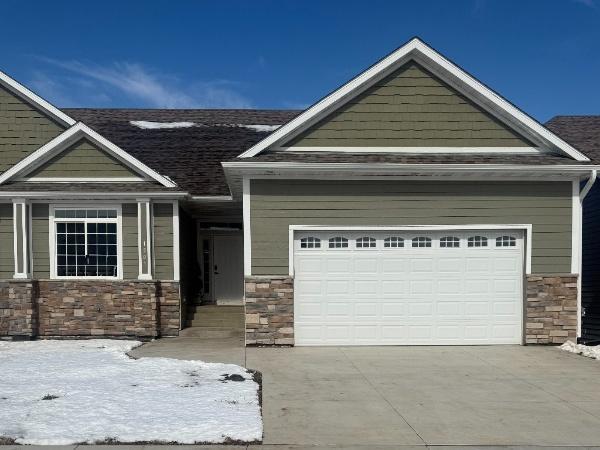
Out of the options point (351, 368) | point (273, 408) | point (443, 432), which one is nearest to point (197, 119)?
point (351, 368)

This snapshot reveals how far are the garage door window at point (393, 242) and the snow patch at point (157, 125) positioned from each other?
827 centimetres

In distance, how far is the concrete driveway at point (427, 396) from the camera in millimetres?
5133

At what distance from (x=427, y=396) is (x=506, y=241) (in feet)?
16.0

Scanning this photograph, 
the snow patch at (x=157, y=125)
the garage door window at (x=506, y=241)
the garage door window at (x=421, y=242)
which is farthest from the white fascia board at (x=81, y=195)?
the garage door window at (x=506, y=241)

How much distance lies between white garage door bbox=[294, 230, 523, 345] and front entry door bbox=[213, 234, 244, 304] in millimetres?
4600

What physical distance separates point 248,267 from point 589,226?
10262mm

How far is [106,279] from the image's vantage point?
11.0 metres

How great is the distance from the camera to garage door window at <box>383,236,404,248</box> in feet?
33.2

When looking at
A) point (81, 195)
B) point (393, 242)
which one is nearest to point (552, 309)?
point (393, 242)

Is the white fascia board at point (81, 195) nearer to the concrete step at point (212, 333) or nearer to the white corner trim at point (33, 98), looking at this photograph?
the white corner trim at point (33, 98)

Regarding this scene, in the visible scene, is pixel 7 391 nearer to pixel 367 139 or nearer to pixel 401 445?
pixel 401 445

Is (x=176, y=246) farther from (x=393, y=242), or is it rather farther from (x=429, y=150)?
(x=429, y=150)

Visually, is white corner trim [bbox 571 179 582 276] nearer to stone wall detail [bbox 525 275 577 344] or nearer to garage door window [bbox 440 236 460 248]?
stone wall detail [bbox 525 275 577 344]

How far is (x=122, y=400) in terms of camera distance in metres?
5.96
